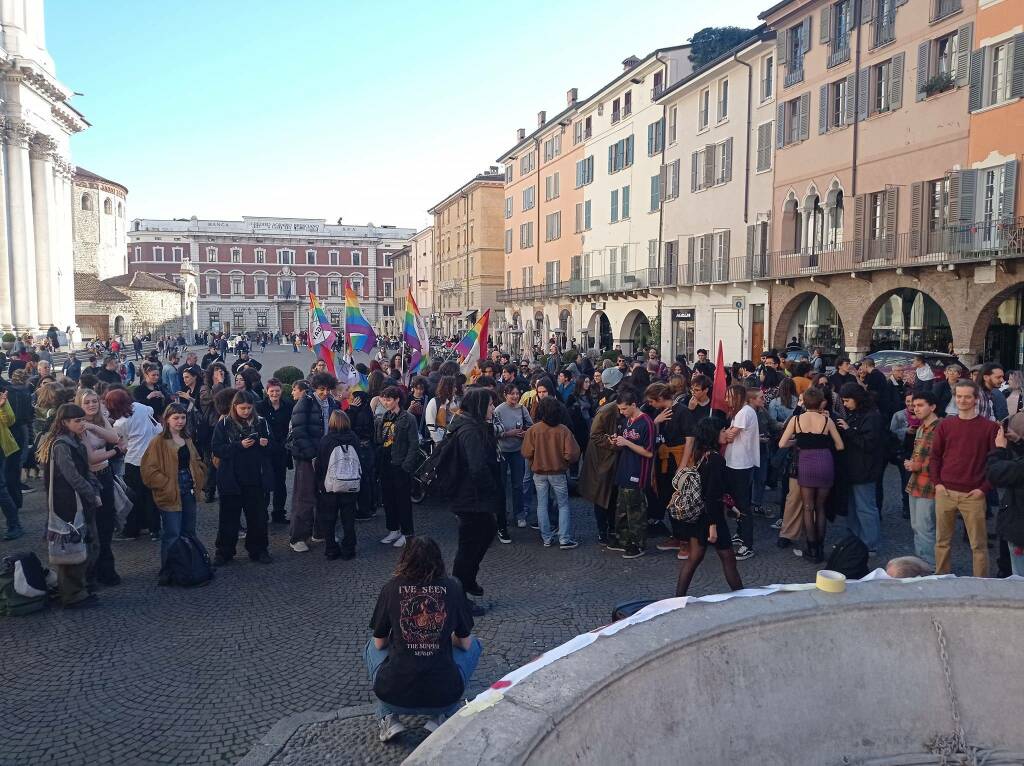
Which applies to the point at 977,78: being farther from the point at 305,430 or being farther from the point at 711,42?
the point at 305,430

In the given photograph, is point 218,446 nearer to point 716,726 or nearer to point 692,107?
point 716,726

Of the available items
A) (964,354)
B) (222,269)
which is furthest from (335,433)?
(222,269)

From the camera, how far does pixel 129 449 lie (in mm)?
8234

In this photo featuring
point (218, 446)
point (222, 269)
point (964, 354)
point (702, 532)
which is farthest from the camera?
point (222, 269)

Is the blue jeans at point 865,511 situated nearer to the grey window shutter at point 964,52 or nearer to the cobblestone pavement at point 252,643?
the cobblestone pavement at point 252,643

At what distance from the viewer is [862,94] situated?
23562 millimetres

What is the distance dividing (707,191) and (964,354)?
13.6m

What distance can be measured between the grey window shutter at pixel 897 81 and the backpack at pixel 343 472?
69.0 ft

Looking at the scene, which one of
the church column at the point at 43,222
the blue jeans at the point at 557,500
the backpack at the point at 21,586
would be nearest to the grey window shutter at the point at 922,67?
the blue jeans at the point at 557,500

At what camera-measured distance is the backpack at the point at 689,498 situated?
621cm

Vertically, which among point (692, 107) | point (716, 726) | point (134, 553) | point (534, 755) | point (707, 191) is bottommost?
point (134, 553)

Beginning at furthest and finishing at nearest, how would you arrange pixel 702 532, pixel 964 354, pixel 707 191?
pixel 707 191 → pixel 964 354 → pixel 702 532

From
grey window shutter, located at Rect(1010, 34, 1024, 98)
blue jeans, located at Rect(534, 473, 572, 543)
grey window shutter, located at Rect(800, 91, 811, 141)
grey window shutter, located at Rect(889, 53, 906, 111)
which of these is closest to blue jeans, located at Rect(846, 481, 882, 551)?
blue jeans, located at Rect(534, 473, 572, 543)

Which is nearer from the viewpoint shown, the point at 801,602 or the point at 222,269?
the point at 801,602
